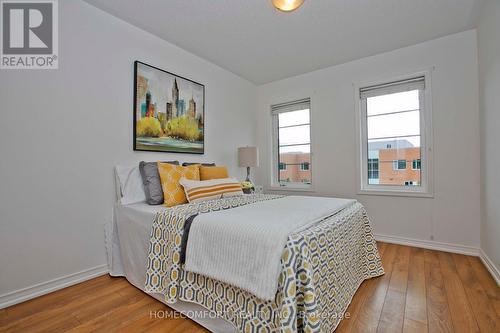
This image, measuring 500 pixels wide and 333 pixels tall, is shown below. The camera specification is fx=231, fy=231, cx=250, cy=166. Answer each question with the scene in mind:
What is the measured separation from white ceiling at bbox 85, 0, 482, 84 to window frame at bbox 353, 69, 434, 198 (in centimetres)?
43

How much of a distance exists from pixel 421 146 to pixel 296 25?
6.99ft

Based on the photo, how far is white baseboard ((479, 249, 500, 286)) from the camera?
1.92 metres

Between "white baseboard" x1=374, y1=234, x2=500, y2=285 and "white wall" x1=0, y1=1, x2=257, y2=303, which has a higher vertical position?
"white wall" x1=0, y1=1, x2=257, y2=303

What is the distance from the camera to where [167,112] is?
271cm

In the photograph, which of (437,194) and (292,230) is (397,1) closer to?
(437,194)

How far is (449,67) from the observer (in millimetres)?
2676

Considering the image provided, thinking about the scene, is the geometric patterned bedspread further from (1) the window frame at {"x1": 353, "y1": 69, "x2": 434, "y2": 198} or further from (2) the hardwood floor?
(1) the window frame at {"x1": 353, "y1": 69, "x2": 434, "y2": 198}

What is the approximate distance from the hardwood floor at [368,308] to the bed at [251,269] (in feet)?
0.35

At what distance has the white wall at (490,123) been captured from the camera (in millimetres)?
1945

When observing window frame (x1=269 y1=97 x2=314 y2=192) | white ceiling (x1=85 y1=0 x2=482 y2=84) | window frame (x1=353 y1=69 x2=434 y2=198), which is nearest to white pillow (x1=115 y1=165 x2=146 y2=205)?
white ceiling (x1=85 y1=0 x2=482 y2=84)

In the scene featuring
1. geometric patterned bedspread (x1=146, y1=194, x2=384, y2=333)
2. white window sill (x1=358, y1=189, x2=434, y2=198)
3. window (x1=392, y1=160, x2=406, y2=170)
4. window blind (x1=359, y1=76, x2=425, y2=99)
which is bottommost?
geometric patterned bedspread (x1=146, y1=194, x2=384, y2=333)

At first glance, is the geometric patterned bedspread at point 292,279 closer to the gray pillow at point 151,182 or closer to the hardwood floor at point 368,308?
the hardwood floor at point 368,308

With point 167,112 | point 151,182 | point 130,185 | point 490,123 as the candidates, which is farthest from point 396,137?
point 130,185

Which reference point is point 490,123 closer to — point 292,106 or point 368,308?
point 368,308
